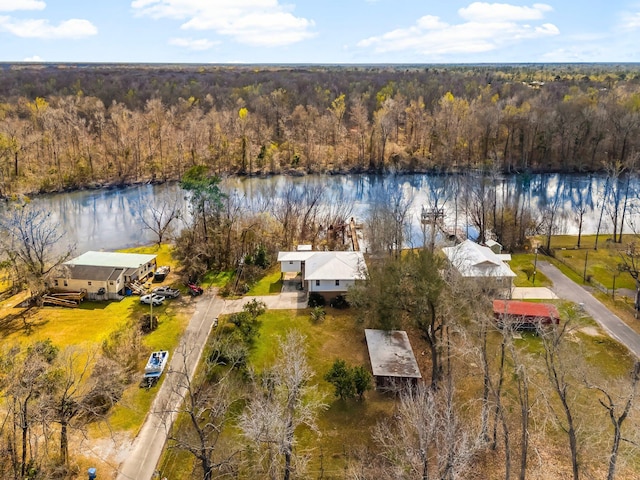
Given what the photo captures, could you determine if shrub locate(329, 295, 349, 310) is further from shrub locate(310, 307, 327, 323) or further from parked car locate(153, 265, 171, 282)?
parked car locate(153, 265, 171, 282)

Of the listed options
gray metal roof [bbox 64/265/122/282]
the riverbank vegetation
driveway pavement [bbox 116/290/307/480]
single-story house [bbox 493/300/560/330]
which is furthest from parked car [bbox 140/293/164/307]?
the riverbank vegetation

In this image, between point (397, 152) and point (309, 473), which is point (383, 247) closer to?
point (309, 473)

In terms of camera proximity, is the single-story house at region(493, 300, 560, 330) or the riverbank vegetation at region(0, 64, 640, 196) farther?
the riverbank vegetation at region(0, 64, 640, 196)

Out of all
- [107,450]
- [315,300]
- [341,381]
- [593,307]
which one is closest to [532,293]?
[593,307]

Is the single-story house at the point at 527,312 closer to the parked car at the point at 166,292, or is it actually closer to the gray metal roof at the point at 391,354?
the gray metal roof at the point at 391,354

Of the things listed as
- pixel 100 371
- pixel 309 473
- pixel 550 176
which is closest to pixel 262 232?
pixel 100 371

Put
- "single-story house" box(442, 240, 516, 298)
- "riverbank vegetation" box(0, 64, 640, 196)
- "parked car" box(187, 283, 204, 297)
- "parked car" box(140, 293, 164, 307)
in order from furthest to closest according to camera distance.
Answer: "riverbank vegetation" box(0, 64, 640, 196) < "parked car" box(187, 283, 204, 297) < "parked car" box(140, 293, 164, 307) < "single-story house" box(442, 240, 516, 298)

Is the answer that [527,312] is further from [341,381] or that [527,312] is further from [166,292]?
[166,292]
